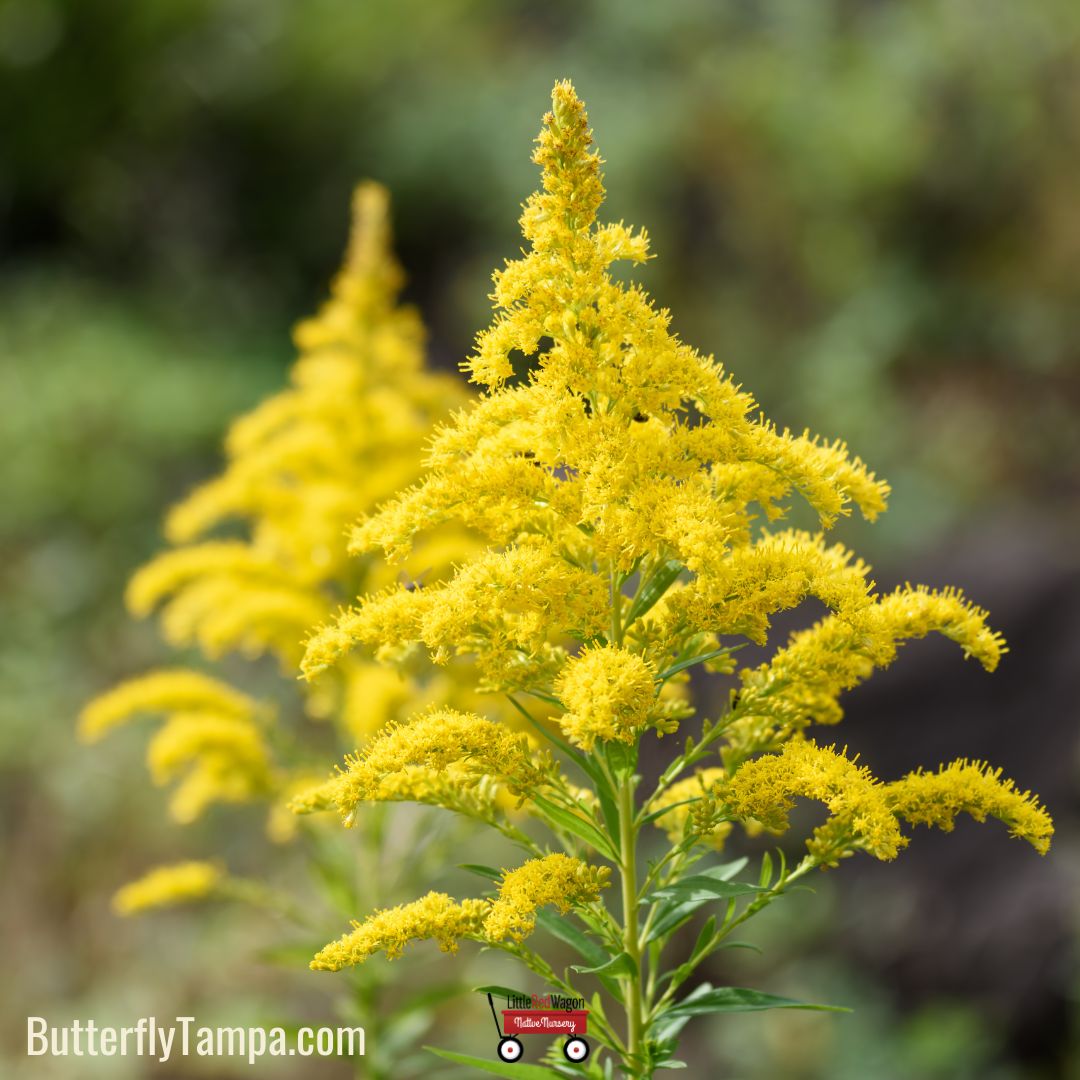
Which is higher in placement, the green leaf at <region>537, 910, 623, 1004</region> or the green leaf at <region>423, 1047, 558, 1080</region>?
the green leaf at <region>537, 910, 623, 1004</region>

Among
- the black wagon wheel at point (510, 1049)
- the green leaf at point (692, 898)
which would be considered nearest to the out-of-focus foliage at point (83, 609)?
the black wagon wheel at point (510, 1049)

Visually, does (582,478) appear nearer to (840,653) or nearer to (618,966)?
(840,653)

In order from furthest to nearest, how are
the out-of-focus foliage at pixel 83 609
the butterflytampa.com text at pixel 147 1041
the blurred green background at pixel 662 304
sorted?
the out-of-focus foliage at pixel 83 609 → the blurred green background at pixel 662 304 → the butterflytampa.com text at pixel 147 1041

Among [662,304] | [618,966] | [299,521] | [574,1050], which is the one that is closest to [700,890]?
[618,966]

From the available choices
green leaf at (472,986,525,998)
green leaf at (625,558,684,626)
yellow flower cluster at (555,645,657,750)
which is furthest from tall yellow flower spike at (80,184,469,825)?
yellow flower cluster at (555,645,657,750)

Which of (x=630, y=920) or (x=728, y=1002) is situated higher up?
(x=630, y=920)

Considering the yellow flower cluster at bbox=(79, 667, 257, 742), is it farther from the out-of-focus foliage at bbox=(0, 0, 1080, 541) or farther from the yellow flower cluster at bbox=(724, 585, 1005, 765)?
the out-of-focus foliage at bbox=(0, 0, 1080, 541)

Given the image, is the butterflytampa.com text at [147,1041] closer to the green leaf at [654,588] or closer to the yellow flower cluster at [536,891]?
the yellow flower cluster at [536,891]

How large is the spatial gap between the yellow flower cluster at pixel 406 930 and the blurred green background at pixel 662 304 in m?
3.79

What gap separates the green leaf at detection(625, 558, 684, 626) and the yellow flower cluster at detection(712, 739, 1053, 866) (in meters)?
0.33

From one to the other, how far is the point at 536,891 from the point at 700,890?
285mm

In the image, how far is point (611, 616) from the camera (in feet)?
7.09

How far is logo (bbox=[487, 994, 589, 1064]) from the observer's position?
214cm

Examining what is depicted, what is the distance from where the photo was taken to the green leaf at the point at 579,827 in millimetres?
2115
